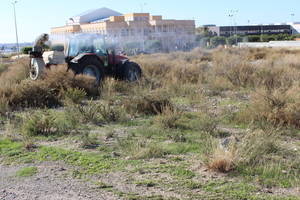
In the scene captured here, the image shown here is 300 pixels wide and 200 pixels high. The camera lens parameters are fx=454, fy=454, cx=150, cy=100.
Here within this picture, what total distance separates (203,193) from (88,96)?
1001 centimetres

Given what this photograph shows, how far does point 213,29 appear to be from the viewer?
116 meters

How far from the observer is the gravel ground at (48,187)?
5.86 meters

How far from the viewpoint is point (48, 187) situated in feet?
20.5

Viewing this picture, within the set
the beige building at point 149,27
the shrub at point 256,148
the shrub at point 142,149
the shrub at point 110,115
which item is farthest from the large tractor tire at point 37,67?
the beige building at point 149,27

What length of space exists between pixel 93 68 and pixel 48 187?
38.0ft

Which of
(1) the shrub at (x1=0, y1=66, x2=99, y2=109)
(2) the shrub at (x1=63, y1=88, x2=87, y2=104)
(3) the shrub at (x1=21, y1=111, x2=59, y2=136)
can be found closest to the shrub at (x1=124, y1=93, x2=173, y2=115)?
(2) the shrub at (x1=63, y1=88, x2=87, y2=104)

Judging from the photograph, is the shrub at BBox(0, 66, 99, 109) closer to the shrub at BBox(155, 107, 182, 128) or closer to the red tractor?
the red tractor

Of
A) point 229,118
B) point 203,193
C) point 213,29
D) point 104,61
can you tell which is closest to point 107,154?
point 203,193

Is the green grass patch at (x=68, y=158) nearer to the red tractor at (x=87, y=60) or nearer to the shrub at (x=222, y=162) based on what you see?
the shrub at (x=222, y=162)

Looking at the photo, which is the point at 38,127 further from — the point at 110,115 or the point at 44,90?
the point at 44,90

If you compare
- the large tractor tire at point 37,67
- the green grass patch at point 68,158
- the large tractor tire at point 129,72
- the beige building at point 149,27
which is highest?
the beige building at point 149,27

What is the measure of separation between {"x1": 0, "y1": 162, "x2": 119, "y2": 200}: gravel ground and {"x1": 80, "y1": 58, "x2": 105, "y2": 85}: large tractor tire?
10071 mm

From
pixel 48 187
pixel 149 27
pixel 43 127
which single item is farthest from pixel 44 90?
pixel 149 27

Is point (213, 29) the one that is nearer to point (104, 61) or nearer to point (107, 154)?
point (104, 61)
